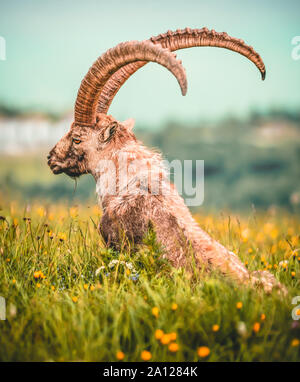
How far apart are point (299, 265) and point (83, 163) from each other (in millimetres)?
3108

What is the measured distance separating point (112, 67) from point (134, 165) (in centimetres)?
118

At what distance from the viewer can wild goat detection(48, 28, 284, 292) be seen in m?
3.68

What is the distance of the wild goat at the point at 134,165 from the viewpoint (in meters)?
3.68

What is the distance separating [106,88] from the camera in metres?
4.88

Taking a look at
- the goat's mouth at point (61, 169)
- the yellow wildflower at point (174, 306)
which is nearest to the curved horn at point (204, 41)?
the goat's mouth at point (61, 169)

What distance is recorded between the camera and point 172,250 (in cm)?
370

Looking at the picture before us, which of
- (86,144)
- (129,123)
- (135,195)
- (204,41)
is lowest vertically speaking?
(135,195)

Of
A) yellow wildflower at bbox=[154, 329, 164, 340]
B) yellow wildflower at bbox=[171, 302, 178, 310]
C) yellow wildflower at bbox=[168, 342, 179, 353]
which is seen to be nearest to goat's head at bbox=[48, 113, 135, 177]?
yellow wildflower at bbox=[171, 302, 178, 310]

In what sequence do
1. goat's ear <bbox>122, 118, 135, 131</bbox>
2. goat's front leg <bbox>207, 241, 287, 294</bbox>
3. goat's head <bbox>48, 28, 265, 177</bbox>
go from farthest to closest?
goat's ear <bbox>122, 118, 135, 131</bbox> → goat's head <bbox>48, 28, 265, 177</bbox> → goat's front leg <bbox>207, 241, 287, 294</bbox>

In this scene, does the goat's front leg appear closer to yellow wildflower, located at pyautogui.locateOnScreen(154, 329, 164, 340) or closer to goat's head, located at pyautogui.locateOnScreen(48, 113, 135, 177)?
yellow wildflower, located at pyautogui.locateOnScreen(154, 329, 164, 340)

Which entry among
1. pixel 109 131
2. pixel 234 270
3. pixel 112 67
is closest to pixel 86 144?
pixel 109 131

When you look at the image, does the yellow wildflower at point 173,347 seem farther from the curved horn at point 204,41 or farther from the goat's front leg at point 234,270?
the curved horn at point 204,41

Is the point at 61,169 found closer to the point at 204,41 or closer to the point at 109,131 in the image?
the point at 109,131
